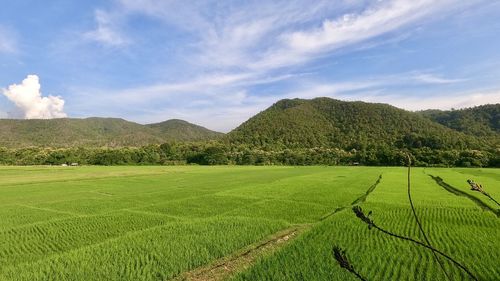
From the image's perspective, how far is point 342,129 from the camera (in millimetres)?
118812

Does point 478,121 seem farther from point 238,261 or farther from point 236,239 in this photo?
point 238,261

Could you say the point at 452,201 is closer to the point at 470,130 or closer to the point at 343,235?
the point at 343,235

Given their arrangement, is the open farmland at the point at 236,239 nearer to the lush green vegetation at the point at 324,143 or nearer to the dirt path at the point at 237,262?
the dirt path at the point at 237,262

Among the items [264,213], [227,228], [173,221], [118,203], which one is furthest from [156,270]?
[118,203]

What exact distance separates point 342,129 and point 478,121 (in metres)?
44.3

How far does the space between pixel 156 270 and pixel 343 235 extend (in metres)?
6.71

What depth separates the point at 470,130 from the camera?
360ft

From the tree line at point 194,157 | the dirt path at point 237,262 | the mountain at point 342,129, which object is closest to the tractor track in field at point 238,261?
the dirt path at point 237,262

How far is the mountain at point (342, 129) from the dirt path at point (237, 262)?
80313mm

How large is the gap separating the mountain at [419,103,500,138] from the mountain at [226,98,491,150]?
11.0 metres

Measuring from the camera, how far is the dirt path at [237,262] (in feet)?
28.6

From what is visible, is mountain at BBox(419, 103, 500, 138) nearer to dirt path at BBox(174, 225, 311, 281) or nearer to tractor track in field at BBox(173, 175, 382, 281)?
tractor track in field at BBox(173, 175, 382, 281)

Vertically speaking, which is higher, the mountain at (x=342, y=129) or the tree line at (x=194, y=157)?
the mountain at (x=342, y=129)

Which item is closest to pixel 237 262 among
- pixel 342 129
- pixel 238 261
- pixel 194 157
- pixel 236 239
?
pixel 238 261
